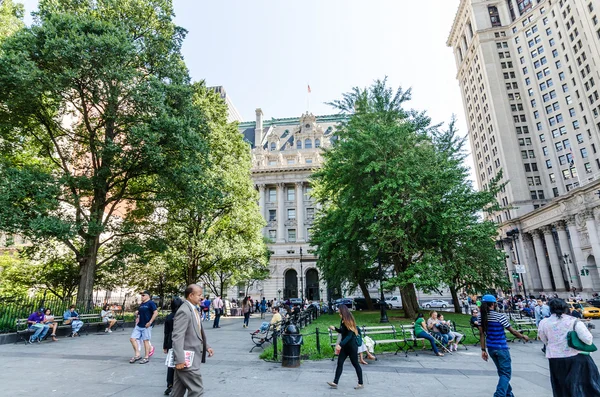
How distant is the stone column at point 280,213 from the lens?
56.5m

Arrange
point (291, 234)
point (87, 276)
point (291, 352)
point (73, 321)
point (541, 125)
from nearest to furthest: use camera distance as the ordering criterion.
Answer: point (291, 352) → point (73, 321) → point (87, 276) → point (291, 234) → point (541, 125)

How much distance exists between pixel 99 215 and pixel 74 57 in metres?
8.51

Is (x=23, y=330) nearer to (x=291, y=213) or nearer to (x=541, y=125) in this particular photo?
(x=291, y=213)

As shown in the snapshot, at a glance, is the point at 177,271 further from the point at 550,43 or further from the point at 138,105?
the point at 550,43

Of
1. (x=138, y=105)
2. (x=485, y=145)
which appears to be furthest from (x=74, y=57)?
(x=485, y=145)

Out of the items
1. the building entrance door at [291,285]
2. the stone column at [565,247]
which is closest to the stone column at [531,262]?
the stone column at [565,247]

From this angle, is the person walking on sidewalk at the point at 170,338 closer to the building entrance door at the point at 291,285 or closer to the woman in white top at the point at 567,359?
the woman in white top at the point at 567,359

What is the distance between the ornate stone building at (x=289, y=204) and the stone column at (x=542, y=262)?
117 feet

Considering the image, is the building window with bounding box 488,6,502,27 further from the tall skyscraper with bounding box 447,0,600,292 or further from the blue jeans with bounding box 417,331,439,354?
the blue jeans with bounding box 417,331,439,354

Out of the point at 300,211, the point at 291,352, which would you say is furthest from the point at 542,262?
the point at 291,352

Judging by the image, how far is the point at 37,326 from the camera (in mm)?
13570

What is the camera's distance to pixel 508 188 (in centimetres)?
6312

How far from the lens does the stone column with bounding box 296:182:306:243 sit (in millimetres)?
56625

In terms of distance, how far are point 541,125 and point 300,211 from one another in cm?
5037
